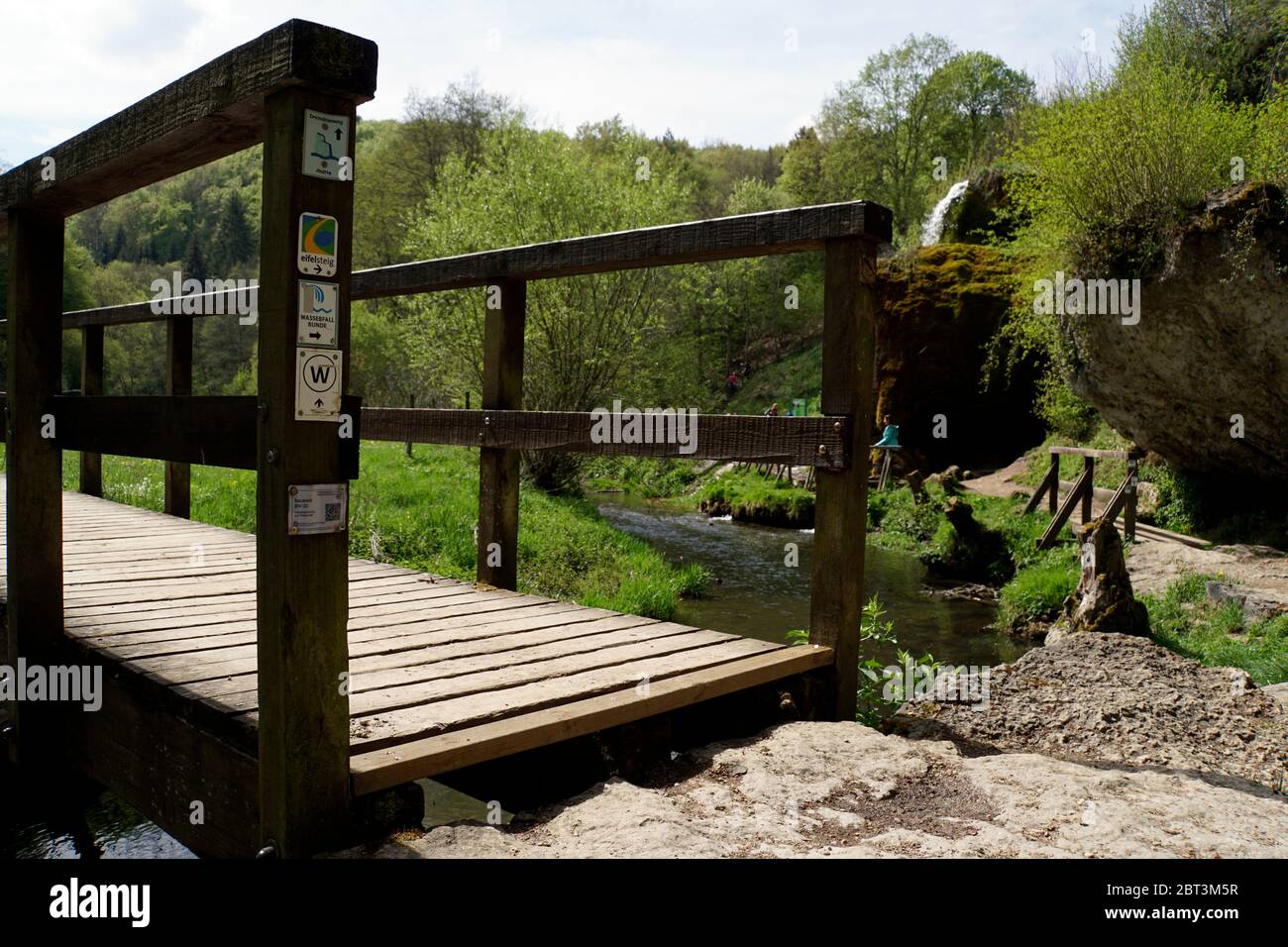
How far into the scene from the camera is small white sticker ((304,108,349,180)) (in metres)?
2.11

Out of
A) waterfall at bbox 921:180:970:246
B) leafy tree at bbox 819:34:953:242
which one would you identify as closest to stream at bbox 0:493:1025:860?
waterfall at bbox 921:180:970:246

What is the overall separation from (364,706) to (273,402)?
3.64 ft

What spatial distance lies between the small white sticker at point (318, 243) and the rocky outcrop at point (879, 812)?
Answer: 1.37 metres

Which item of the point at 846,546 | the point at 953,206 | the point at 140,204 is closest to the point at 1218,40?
the point at 953,206

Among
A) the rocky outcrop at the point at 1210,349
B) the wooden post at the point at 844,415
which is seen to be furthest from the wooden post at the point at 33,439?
the rocky outcrop at the point at 1210,349

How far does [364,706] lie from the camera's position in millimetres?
2844

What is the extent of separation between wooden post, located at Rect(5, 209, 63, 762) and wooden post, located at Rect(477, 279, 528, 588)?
1.84 metres

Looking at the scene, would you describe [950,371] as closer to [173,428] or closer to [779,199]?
[173,428]

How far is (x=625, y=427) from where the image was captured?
3.90m

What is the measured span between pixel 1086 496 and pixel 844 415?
10.6m

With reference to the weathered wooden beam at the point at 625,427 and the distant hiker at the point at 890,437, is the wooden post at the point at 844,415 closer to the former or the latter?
the weathered wooden beam at the point at 625,427

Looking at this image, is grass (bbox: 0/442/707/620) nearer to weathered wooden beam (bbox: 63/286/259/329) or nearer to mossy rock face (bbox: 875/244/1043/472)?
weathered wooden beam (bbox: 63/286/259/329)
